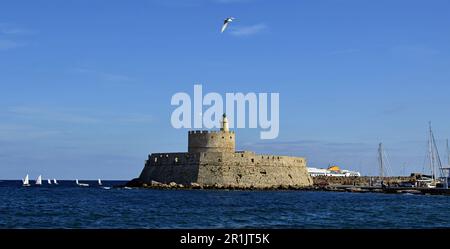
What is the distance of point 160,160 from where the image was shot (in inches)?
1970

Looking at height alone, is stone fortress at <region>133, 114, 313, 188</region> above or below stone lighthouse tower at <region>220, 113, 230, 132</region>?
below

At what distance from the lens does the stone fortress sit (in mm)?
47156

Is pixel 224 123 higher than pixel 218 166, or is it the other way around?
pixel 224 123

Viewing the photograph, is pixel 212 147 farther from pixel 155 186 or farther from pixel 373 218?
pixel 373 218

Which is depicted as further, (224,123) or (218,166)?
(224,123)

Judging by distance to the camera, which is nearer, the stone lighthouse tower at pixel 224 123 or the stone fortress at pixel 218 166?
the stone fortress at pixel 218 166

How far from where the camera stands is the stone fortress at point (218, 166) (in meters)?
47.2

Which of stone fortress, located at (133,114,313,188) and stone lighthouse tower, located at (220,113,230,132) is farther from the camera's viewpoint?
stone lighthouse tower, located at (220,113,230,132)

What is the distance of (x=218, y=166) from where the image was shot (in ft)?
155

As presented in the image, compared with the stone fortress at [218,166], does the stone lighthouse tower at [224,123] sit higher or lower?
higher
